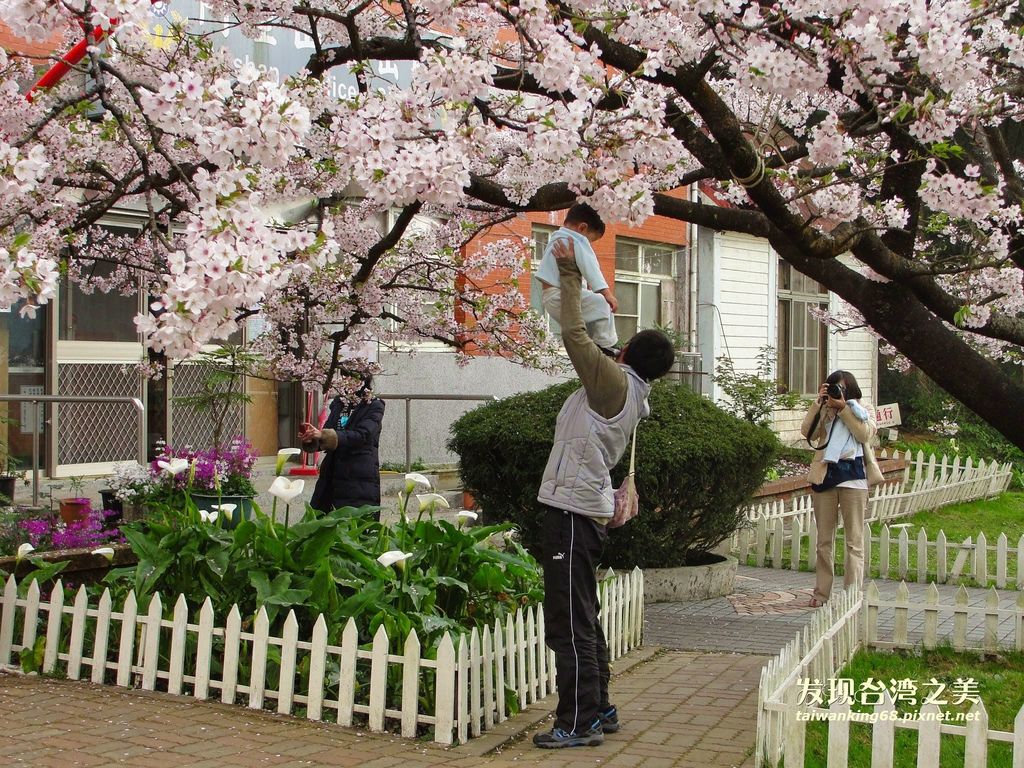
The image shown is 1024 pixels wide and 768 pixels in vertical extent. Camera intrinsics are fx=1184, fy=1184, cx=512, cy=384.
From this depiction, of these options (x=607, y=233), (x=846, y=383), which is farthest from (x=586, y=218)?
(x=607, y=233)

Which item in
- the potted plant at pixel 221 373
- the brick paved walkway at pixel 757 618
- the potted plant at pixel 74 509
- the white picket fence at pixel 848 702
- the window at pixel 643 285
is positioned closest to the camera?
the white picket fence at pixel 848 702

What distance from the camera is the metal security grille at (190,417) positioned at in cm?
1252

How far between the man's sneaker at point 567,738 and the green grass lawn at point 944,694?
2.97 ft

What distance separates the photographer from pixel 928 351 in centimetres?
624

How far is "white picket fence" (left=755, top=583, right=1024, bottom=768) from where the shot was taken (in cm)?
427

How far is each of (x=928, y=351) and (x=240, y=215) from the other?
3793 mm

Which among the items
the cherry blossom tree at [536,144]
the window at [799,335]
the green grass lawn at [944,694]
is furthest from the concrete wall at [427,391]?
the window at [799,335]

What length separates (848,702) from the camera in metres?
4.38

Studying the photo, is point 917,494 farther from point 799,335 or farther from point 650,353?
point 650,353

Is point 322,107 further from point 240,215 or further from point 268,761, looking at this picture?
point 268,761

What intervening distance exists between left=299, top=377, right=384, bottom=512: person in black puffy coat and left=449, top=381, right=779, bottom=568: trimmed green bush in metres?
1.31

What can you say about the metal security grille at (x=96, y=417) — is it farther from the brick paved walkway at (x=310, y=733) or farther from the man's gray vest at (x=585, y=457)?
the man's gray vest at (x=585, y=457)

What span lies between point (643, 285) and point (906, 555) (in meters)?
10.9

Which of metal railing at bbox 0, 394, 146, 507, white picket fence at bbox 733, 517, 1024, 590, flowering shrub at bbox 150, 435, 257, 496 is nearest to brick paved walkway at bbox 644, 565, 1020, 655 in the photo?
white picket fence at bbox 733, 517, 1024, 590
